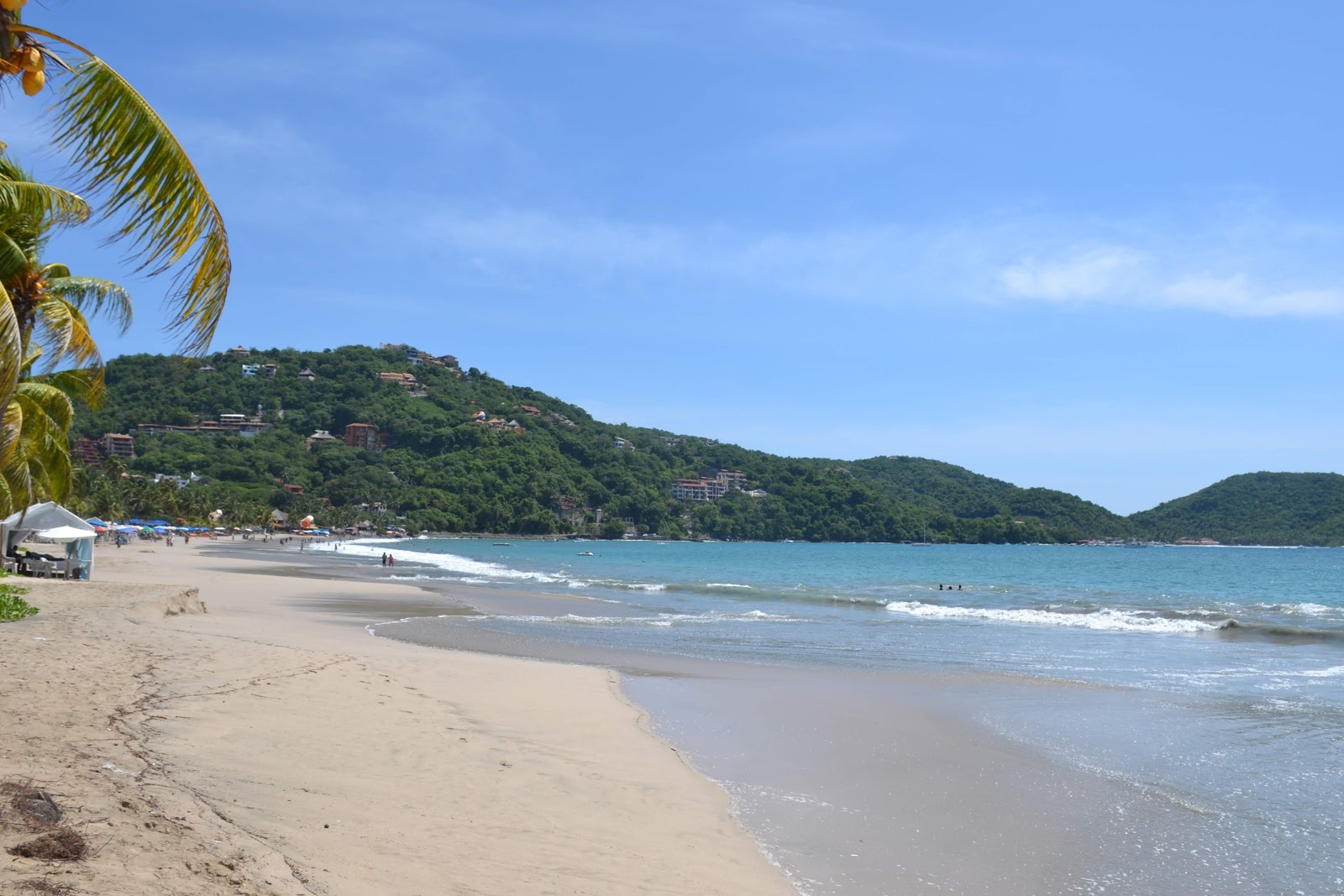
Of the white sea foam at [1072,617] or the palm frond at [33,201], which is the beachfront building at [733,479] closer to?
the white sea foam at [1072,617]

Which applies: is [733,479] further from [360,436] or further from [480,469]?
[360,436]

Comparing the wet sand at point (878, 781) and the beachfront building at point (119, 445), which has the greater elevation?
the beachfront building at point (119, 445)

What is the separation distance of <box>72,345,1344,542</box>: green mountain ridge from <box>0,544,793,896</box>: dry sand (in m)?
106

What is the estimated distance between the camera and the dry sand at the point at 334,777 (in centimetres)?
434

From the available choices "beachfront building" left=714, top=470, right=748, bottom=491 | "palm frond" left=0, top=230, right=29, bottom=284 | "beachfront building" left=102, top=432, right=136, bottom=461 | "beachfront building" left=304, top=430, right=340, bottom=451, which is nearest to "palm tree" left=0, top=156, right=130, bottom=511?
"palm frond" left=0, top=230, right=29, bottom=284

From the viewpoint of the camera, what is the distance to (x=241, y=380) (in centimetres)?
13375

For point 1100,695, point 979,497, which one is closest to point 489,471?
point 979,497

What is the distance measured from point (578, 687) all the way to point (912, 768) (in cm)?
463

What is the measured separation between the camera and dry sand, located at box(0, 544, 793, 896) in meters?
4.34

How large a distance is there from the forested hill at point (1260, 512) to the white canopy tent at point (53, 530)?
5613 inches

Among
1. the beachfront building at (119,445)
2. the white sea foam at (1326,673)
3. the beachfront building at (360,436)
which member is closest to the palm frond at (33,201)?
the white sea foam at (1326,673)

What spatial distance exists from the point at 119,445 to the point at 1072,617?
108980 millimetres

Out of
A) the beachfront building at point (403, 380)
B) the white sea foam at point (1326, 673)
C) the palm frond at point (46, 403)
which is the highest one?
the beachfront building at point (403, 380)

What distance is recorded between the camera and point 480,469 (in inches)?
5384
